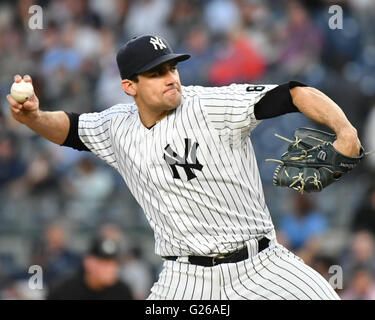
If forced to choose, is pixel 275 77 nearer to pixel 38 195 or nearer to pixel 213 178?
pixel 38 195

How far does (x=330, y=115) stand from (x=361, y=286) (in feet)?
10.1

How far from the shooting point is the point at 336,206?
23.4 ft

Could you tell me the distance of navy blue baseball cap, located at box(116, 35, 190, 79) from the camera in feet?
12.5

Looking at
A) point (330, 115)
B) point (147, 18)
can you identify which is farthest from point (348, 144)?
point (147, 18)

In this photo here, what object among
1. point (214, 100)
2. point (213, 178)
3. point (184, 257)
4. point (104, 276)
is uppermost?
point (214, 100)

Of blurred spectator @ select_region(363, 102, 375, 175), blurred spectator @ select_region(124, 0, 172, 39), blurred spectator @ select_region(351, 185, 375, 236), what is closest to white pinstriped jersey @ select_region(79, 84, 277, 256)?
blurred spectator @ select_region(351, 185, 375, 236)

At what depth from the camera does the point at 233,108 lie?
367 centimetres

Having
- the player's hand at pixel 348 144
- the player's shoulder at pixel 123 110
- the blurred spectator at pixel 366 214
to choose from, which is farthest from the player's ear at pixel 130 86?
the blurred spectator at pixel 366 214

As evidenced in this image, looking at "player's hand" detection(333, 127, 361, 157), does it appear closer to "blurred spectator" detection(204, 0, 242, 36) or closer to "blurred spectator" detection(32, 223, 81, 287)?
"blurred spectator" detection(32, 223, 81, 287)

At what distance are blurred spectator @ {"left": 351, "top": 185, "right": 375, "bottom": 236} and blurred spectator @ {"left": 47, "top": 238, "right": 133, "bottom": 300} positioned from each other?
227cm

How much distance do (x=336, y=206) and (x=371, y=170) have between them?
1.48 feet

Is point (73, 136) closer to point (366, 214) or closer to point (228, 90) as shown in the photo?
point (228, 90)

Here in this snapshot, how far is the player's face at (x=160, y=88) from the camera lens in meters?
3.81

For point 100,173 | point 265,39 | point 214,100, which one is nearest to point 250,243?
point 214,100
